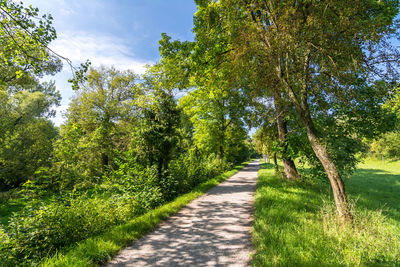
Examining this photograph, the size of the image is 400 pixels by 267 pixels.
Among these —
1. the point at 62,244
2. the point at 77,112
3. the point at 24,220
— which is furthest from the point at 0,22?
the point at 77,112

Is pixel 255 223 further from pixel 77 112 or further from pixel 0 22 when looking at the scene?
pixel 77 112

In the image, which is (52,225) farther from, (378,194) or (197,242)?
(378,194)

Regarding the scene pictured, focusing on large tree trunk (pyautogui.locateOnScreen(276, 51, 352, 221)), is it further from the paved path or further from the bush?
the bush

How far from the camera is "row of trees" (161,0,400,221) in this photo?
12.4 ft

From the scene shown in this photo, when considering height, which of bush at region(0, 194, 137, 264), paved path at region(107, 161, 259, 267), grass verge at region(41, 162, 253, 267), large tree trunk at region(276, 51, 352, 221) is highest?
large tree trunk at region(276, 51, 352, 221)

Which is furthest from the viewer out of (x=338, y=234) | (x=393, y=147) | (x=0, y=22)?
(x=393, y=147)

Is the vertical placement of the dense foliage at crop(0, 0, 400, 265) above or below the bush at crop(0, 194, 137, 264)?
above

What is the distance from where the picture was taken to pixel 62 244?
12.7 feet

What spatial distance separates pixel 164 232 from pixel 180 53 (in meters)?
7.33

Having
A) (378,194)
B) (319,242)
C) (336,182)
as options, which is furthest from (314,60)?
(378,194)

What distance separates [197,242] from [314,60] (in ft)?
18.6

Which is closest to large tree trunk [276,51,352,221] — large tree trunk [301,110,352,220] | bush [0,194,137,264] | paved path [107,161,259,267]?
large tree trunk [301,110,352,220]

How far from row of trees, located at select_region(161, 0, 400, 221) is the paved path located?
2625mm

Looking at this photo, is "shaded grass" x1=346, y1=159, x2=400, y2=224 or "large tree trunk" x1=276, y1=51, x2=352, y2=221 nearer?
"large tree trunk" x1=276, y1=51, x2=352, y2=221
